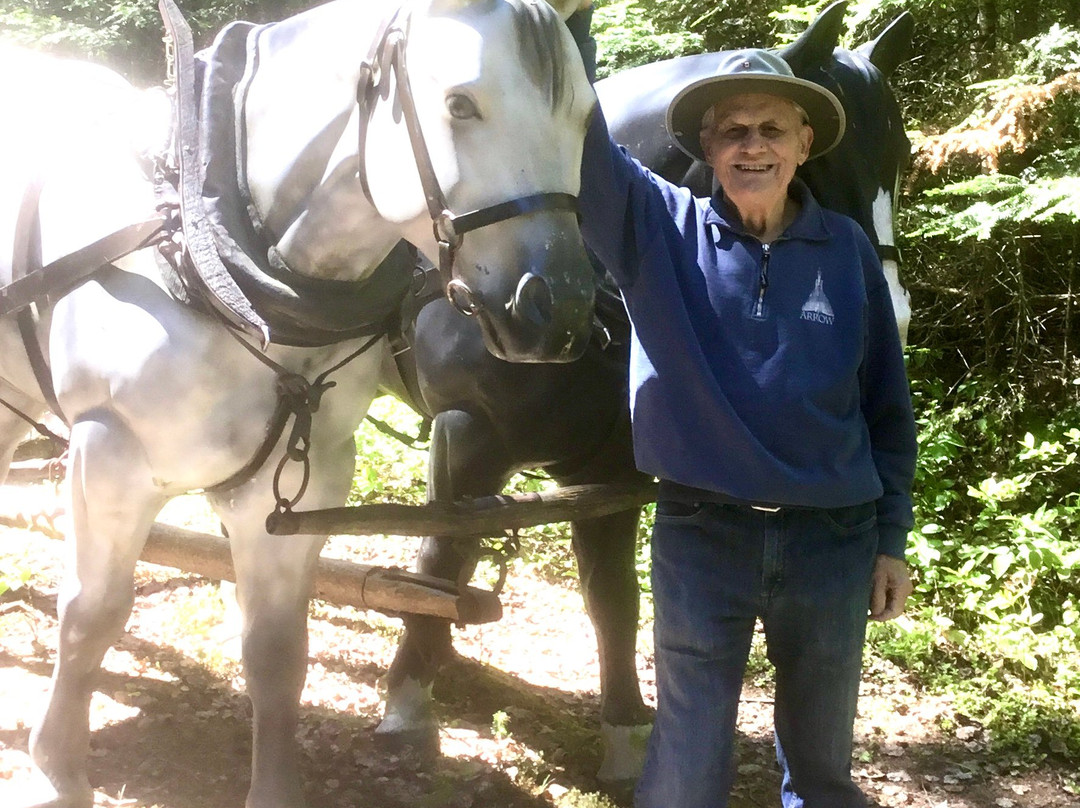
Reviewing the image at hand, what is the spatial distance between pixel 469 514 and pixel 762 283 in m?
0.89

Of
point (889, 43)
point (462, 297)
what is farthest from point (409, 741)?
point (889, 43)

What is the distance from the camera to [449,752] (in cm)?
278

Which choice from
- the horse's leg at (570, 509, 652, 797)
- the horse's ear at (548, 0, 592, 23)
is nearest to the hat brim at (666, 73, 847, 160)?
the horse's ear at (548, 0, 592, 23)

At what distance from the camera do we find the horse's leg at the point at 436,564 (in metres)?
2.33

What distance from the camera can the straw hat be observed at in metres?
1.67

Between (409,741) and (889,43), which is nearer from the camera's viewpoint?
(889,43)

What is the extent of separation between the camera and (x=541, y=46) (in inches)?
53.6

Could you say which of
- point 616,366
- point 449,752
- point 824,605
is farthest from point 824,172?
point 449,752

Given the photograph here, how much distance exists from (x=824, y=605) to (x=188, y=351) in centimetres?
127

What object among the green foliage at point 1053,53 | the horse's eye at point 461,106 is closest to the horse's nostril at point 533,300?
the horse's eye at point 461,106

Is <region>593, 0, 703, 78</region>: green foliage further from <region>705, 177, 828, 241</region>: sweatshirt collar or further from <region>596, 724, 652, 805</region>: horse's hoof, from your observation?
<region>596, 724, 652, 805</region>: horse's hoof

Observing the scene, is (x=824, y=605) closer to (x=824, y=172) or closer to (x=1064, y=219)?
(x=824, y=172)

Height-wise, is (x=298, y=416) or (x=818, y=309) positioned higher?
(x=818, y=309)

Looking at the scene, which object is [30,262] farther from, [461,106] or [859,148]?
[859,148]
